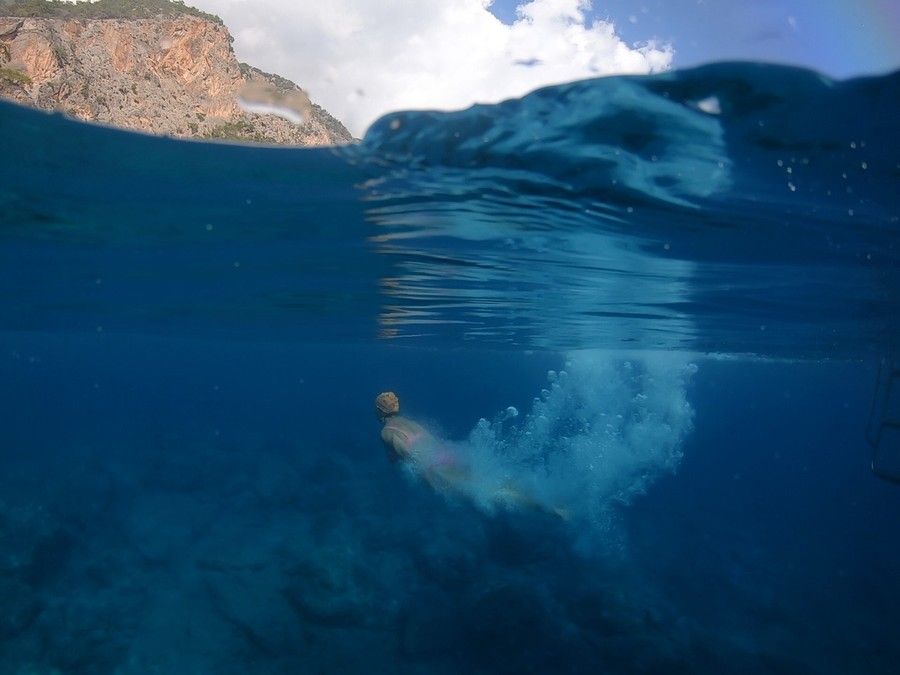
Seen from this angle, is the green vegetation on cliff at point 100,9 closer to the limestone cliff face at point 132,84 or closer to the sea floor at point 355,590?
the limestone cliff face at point 132,84

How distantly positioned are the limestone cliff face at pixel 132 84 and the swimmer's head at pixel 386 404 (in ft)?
37.3

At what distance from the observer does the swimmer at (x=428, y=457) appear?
19.8 m

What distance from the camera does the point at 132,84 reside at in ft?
34.7

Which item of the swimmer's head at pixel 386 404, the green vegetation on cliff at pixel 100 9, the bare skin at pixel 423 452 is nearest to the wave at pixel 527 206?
the swimmer's head at pixel 386 404

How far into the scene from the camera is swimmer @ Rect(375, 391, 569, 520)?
19.8 metres

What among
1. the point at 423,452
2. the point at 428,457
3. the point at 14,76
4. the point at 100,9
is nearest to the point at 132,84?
the point at 14,76

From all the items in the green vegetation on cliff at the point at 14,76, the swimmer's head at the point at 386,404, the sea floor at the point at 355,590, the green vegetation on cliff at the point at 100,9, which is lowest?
the sea floor at the point at 355,590

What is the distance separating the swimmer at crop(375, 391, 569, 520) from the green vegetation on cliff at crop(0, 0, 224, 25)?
13.5 metres

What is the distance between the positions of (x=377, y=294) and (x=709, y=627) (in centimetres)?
1550

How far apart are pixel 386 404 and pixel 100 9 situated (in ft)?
46.6

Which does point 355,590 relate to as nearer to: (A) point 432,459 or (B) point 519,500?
(A) point 432,459

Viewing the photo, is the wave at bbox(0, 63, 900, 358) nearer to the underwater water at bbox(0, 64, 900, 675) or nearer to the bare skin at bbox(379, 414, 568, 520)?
the underwater water at bbox(0, 64, 900, 675)

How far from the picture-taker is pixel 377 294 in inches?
784

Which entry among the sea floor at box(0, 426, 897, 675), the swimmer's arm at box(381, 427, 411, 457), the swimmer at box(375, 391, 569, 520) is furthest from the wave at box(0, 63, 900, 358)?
the sea floor at box(0, 426, 897, 675)
